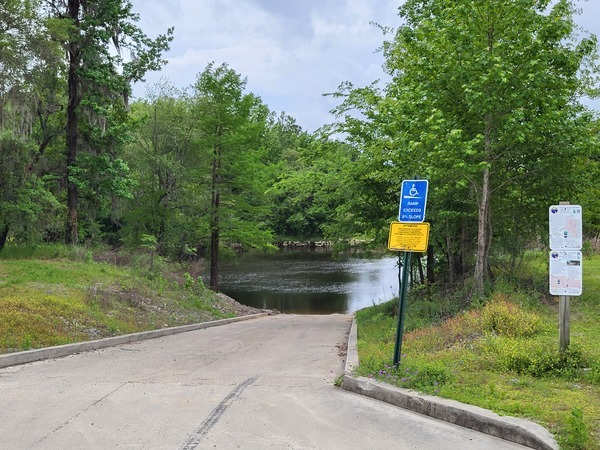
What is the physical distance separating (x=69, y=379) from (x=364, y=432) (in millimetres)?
4150

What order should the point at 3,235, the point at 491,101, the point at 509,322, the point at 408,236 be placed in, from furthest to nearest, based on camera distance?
the point at 3,235 → the point at 491,101 → the point at 509,322 → the point at 408,236

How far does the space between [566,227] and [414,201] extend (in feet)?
5.75

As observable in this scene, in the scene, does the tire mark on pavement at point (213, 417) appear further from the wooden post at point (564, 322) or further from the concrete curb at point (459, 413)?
the wooden post at point (564, 322)

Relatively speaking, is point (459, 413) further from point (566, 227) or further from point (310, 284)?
point (310, 284)

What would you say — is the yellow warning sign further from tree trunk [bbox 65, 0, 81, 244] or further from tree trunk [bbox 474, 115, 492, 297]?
tree trunk [bbox 65, 0, 81, 244]

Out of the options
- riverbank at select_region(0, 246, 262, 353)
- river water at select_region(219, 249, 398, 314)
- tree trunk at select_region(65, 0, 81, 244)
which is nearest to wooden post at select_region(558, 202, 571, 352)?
riverbank at select_region(0, 246, 262, 353)

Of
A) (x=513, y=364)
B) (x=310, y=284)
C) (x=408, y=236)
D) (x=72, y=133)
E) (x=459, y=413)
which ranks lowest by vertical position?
(x=310, y=284)

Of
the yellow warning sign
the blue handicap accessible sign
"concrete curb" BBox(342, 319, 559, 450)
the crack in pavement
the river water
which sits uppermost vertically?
the blue handicap accessible sign

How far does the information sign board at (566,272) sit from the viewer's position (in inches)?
216

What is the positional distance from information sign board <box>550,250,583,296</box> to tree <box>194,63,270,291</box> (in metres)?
17.3

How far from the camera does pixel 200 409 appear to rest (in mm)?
→ 5070

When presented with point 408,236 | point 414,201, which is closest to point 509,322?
point 408,236

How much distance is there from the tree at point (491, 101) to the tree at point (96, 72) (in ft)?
38.9

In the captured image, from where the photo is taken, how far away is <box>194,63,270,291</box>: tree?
2166cm
